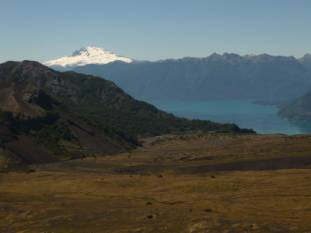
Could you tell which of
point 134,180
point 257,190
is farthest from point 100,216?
point 134,180

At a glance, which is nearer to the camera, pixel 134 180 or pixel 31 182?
pixel 134 180

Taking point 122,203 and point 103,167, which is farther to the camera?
A: point 103,167

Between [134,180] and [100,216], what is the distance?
42.5 meters

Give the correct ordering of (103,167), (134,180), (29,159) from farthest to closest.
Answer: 1. (29,159)
2. (103,167)
3. (134,180)

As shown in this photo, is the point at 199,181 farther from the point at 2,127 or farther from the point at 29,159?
the point at 2,127

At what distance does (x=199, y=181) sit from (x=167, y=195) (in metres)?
11.2

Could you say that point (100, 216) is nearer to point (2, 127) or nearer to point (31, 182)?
point (31, 182)

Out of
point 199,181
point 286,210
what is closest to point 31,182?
point 199,181

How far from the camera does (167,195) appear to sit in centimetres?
8050

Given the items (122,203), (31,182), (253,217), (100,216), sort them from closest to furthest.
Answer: (253,217), (100,216), (122,203), (31,182)

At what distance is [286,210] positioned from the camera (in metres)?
61.0

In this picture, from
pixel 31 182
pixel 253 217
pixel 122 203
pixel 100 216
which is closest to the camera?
pixel 253 217

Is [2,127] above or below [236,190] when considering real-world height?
above

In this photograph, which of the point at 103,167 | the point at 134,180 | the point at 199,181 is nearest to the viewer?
the point at 199,181
